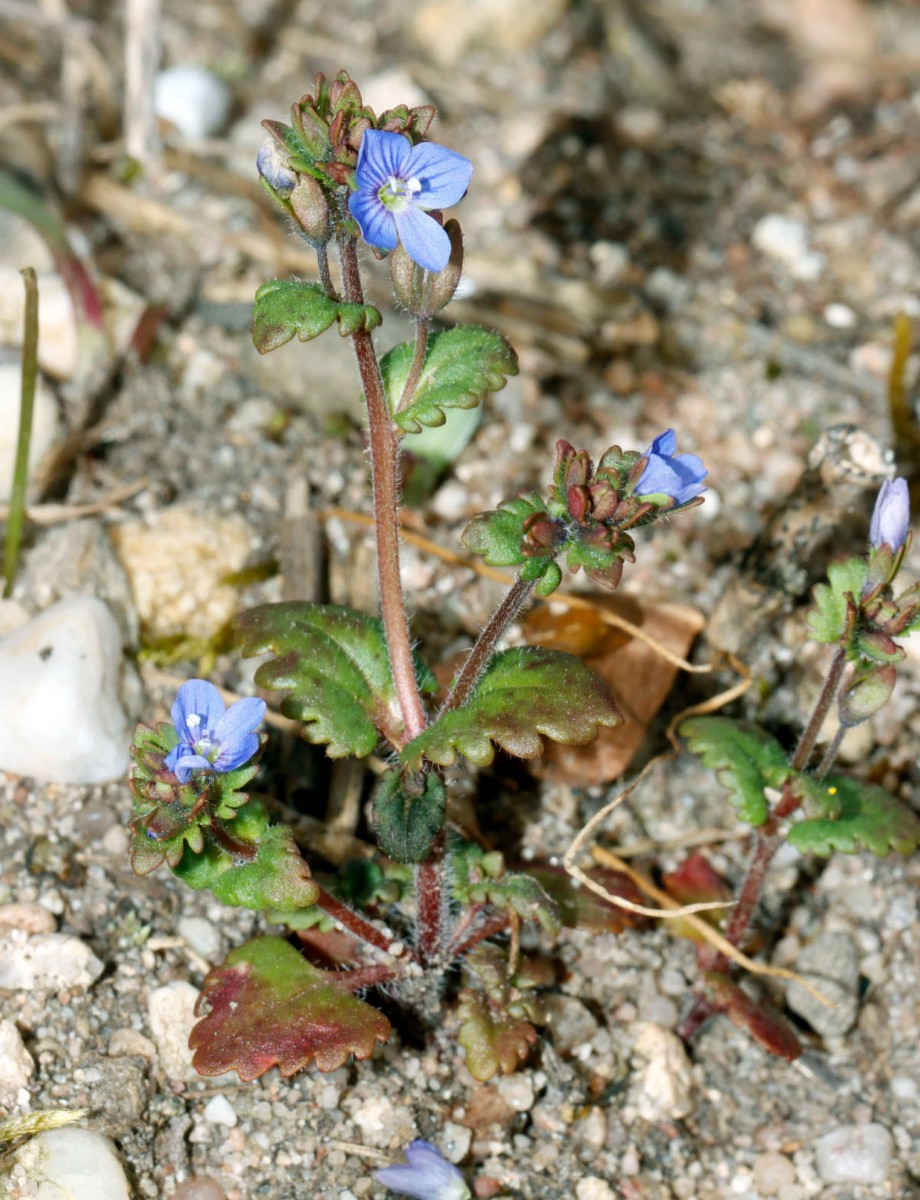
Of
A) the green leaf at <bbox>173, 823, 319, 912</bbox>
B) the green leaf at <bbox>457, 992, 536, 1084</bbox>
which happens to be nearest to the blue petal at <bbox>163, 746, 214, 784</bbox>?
the green leaf at <bbox>173, 823, 319, 912</bbox>

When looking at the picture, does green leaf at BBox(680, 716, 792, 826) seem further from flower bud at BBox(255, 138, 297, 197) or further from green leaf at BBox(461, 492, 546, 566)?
flower bud at BBox(255, 138, 297, 197)

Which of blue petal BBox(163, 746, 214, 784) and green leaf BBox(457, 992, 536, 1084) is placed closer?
blue petal BBox(163, 746, 214, 784)

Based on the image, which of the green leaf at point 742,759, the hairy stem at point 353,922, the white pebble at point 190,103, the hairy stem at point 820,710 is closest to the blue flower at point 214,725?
the hairy stem at point 353,922

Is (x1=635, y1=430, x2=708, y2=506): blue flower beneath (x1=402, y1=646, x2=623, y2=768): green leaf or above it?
above

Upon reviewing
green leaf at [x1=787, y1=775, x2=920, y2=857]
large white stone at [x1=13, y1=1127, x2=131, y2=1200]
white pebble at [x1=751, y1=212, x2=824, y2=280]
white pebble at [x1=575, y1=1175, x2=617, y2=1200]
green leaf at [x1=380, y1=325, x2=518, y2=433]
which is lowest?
white pebble at [x1=575, y1=1175, x2=617, y2=1200]

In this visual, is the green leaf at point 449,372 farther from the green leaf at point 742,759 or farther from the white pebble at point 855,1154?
the white pebble at point 855,1154

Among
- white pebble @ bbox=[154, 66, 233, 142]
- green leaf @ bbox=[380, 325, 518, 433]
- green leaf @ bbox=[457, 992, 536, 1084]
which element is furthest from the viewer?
white pebble @ bbox=[154, 66, 233, 142]

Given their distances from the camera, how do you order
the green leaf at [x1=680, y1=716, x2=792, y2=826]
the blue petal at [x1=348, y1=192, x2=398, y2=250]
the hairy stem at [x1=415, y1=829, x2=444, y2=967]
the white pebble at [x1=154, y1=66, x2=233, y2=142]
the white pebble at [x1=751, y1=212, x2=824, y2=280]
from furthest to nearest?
the white pebble at [x1=751, y1=212, x2=824, y2=280] < the white pebble at [x1=154, y1=66, x2=233, y2=142] < the green leaf at [x1=680, y1=716, x2=792, y2=826] < the hairy stem at [x1=415, y1=829, x2=444, y2=967] < the blue petal at [x1=348, y1=192, x2=398, y2=250]

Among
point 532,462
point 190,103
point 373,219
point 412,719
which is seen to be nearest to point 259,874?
point 412,719
